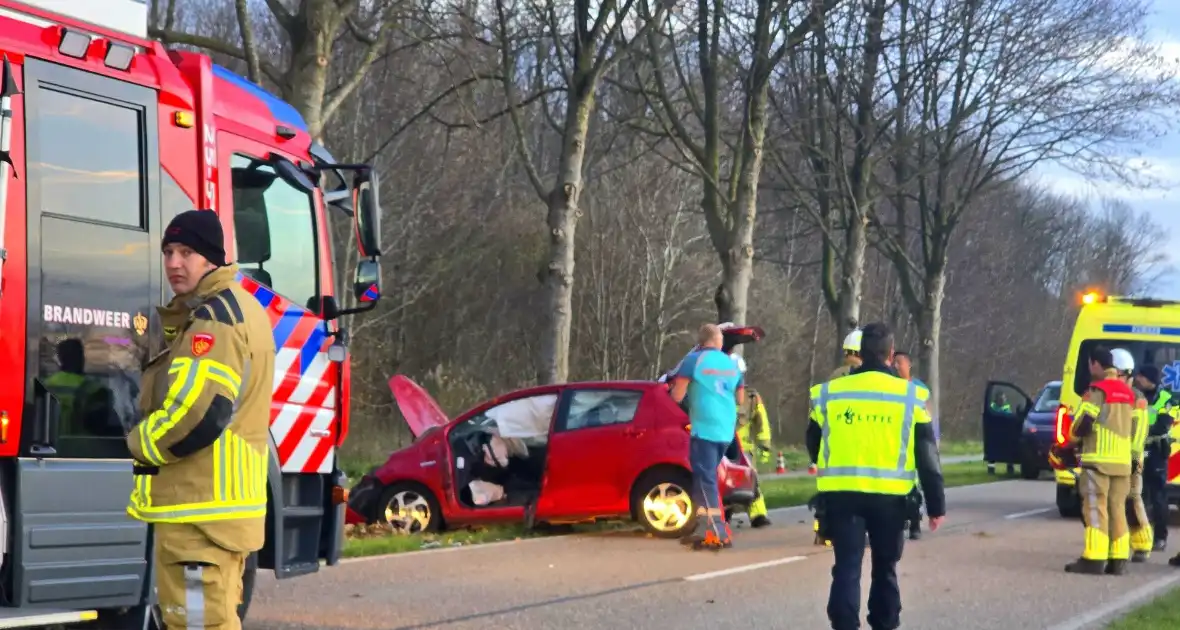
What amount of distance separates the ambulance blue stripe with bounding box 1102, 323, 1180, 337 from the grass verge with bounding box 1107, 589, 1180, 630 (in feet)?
26.2

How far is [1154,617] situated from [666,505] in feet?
17.4

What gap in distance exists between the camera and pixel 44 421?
23.6 ft

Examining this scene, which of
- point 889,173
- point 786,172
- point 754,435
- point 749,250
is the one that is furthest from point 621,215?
point 754,435

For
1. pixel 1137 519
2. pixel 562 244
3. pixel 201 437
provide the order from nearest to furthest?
pixel 201 437
pixel 1137 519
pixel 562 244

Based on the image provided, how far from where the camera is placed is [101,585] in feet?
24.1

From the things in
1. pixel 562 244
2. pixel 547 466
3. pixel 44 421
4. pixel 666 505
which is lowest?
pixel 666 505

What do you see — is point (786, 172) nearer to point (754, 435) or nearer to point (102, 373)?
point (754, 435)

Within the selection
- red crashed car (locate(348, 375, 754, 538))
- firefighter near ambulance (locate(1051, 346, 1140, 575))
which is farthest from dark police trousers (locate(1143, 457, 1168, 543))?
red crashed car (locate(348, 375, 754, 538))

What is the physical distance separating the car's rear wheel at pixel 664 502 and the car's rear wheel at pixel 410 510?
1854 millimetres

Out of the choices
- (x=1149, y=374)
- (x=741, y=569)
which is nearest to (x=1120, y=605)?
(x=741, y=569)

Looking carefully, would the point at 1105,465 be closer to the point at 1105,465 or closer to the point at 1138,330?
the point at 1105,465

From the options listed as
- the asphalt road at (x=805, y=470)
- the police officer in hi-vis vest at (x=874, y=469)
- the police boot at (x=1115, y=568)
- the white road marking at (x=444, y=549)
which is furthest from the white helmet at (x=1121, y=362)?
the asphalt road at (x=805, y=470)

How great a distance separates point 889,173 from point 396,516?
83.2 ft

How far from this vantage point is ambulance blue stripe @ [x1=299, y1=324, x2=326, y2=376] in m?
8.98
